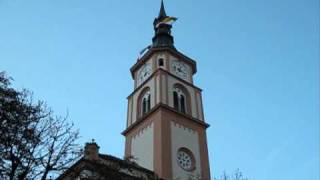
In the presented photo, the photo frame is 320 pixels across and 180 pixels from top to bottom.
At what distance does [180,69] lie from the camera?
41500mm

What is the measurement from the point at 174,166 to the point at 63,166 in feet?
57.6

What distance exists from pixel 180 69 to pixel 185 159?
1103 centimetres

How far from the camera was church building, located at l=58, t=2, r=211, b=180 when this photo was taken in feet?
104

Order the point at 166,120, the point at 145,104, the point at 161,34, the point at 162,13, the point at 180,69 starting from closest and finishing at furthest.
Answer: the point at 166,120 < the point at 145,104 < the point at 180,69 < the point at 161,34 < the point at 162,13

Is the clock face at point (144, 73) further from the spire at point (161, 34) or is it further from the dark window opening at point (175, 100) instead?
the dark window opening at point (175, 100)

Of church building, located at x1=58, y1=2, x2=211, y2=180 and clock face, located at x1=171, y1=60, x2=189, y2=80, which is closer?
church building, located at x1=58, y1=2, x2=211, y2=180

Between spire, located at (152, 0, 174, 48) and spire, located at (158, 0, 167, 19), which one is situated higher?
spire, located at (158, 0, 167, 19)

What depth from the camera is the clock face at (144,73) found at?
4109 cm

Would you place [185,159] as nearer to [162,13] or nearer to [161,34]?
[161,34]

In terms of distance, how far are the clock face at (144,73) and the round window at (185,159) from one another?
9904 millimetres

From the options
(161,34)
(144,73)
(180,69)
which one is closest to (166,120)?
(180,69)

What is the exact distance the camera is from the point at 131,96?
4047 cm

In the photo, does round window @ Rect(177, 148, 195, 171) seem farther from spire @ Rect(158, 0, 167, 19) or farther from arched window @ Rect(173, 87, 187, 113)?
spire @ Rect(158, 0, 167, 19)

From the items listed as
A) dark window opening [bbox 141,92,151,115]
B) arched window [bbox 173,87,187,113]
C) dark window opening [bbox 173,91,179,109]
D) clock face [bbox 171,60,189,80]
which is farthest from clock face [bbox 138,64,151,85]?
dark window opening [bbox 173,91,179,109]
